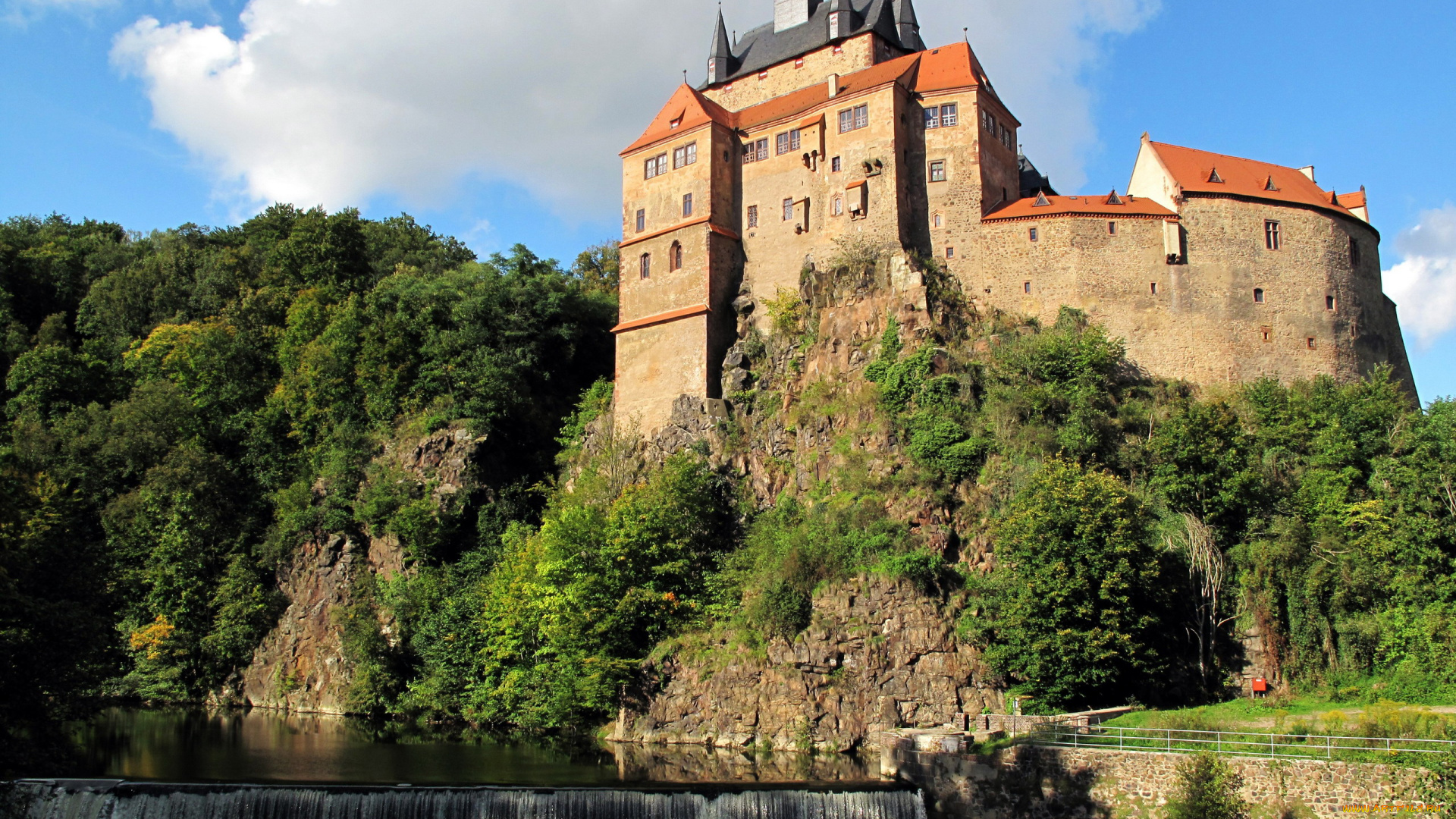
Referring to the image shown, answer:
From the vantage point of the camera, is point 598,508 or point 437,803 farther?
point 598,508

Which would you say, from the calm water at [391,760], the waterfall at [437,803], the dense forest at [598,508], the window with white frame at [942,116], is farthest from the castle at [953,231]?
the waterfall at [437,803]

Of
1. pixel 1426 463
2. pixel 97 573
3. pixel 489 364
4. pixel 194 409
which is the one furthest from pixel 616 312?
pixel 1426 463

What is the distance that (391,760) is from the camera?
32875mm

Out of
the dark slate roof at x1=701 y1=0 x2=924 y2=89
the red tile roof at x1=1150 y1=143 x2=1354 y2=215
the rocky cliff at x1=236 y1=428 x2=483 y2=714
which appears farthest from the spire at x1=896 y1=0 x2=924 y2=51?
the rocky cliff at x1=236 y1=428 x2=483 y2=714

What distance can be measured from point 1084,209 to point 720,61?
67.2ft

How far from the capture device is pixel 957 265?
4781cm

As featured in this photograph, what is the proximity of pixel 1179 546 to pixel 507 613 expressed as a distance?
23.4 meters

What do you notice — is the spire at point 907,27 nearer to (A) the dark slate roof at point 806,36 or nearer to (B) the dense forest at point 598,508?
(A) the dark slate roof at point 806,36

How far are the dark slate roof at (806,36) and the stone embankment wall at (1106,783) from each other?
3598 cm

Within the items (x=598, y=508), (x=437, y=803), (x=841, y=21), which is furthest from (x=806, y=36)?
(x=437, y=803)

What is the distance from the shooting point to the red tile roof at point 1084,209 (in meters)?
46.8

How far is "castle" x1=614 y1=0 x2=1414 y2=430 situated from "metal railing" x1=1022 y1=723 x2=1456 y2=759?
20.9 meters

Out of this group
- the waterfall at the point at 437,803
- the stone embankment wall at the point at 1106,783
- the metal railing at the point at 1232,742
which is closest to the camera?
the stone embankment wall at the point at 1106,783

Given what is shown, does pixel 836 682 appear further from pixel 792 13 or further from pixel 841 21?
pixel 792 13
